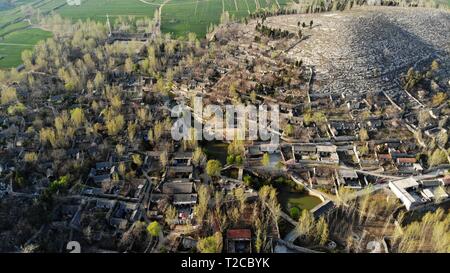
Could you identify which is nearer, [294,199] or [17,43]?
[294,199]

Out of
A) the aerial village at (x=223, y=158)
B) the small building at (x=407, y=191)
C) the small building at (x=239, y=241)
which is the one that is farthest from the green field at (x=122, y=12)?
the small building at (x=239, y=241)

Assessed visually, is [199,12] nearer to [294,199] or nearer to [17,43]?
[17,43]

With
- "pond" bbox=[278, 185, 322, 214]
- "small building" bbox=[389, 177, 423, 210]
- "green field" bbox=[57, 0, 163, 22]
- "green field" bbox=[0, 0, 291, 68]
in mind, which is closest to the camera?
"small building" bbox=[389, 177, 423, 210]

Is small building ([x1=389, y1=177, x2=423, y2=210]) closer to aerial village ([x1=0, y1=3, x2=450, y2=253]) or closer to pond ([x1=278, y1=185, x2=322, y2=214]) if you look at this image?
aerial village ([x1=0, y1=3, x2=450, y2=253])

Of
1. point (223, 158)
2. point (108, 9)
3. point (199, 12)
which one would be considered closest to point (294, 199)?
point (223, 158)

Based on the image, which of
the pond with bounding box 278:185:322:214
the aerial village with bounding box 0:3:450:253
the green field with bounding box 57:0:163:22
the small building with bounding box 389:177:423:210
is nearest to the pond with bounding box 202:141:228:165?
the aerial village with bounding box 0:3:450:253

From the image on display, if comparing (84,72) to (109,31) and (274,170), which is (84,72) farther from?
(274,170)
